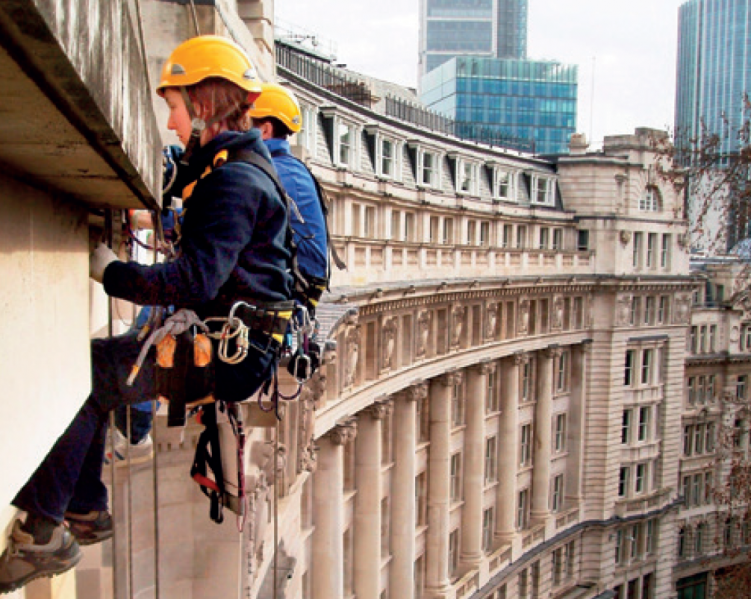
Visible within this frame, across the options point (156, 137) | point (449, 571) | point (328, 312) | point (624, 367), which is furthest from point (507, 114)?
point (156, 137)

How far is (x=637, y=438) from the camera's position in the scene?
172ft

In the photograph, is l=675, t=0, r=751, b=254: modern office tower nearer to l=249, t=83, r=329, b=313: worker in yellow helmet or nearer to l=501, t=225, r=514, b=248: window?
l=501, t=225, r=514, b=248: window

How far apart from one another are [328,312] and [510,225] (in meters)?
33.8

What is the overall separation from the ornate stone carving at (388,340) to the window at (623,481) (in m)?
26.1

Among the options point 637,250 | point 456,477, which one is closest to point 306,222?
point 456,477

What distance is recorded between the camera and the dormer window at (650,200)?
5209 cm

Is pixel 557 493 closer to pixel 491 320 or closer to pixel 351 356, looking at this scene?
pixel 491 320

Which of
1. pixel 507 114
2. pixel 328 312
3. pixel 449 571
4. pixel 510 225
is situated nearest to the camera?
pixel 328 312

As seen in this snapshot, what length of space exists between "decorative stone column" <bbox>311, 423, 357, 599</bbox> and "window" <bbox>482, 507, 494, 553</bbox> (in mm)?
17115

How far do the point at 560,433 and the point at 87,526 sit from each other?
1840 inches

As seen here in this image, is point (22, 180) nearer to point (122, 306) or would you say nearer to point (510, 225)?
point (122, 306)

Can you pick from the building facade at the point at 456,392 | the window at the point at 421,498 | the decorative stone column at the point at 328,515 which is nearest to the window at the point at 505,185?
the building facade at the point at 456,392

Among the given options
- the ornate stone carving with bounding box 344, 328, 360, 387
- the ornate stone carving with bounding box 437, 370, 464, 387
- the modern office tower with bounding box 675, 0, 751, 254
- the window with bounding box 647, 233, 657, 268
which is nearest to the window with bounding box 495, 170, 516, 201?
the window with bounding box 647, 233, 657, 268

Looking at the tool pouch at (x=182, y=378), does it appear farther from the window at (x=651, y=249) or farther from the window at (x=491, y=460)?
the window at (x=651, y=249)
